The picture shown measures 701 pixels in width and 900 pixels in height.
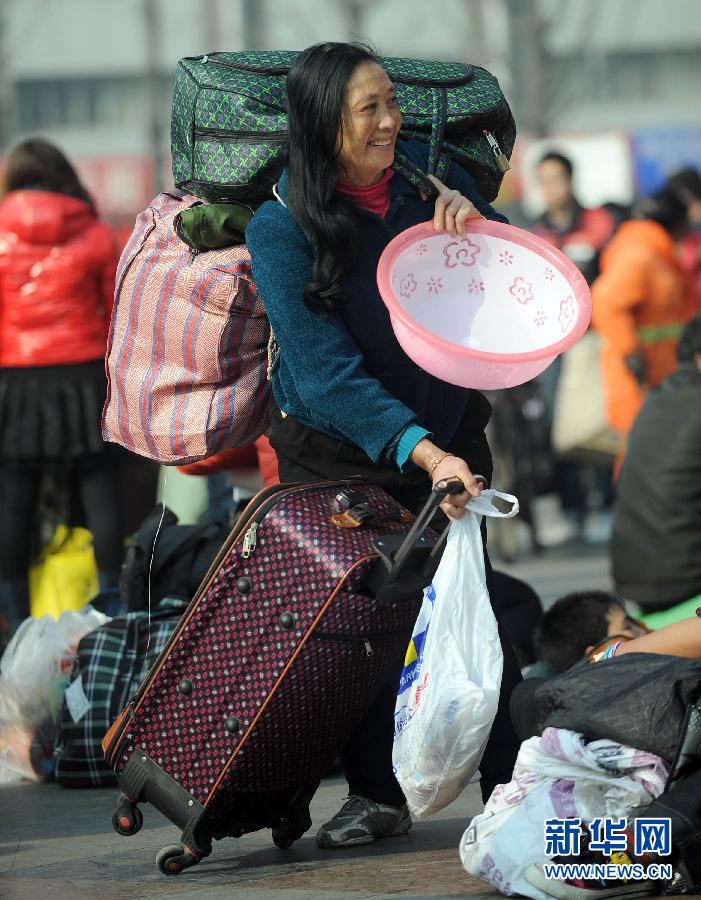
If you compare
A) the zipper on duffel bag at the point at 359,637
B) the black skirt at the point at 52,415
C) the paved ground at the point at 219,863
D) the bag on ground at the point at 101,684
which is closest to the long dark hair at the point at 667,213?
the black skirt at the point at 52,415

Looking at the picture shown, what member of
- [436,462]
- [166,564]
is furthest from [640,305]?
[436,462]

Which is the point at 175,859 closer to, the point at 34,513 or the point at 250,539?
the point at 250,539

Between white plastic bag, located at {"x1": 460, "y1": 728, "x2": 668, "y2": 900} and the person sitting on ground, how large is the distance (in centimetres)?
130

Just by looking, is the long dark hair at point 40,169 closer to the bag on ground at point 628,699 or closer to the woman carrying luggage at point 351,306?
the woman carrying luggage at point 351,306

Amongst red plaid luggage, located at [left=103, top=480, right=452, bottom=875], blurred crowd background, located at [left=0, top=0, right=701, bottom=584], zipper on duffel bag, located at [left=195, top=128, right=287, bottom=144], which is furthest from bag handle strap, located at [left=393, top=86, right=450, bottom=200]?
blurred crowd background, located at [left=0, top=0, right=701, bottom=584]

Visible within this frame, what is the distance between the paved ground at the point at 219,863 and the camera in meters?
3.60

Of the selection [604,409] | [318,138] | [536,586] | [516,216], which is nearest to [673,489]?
[318,138]

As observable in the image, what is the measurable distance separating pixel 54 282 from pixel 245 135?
2817mm

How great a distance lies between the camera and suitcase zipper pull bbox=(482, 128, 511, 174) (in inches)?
160

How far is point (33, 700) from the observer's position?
5.11 meters

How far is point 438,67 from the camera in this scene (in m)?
4.09

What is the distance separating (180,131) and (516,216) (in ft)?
31.0

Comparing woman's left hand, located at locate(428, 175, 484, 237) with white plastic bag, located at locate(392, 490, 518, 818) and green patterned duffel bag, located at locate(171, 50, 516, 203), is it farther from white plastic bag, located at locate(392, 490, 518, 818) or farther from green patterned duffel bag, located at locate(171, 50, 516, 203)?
white plastic bag, located at locate(392, 490, 518, 818)

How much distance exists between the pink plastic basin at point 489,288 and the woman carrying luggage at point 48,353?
290cm
